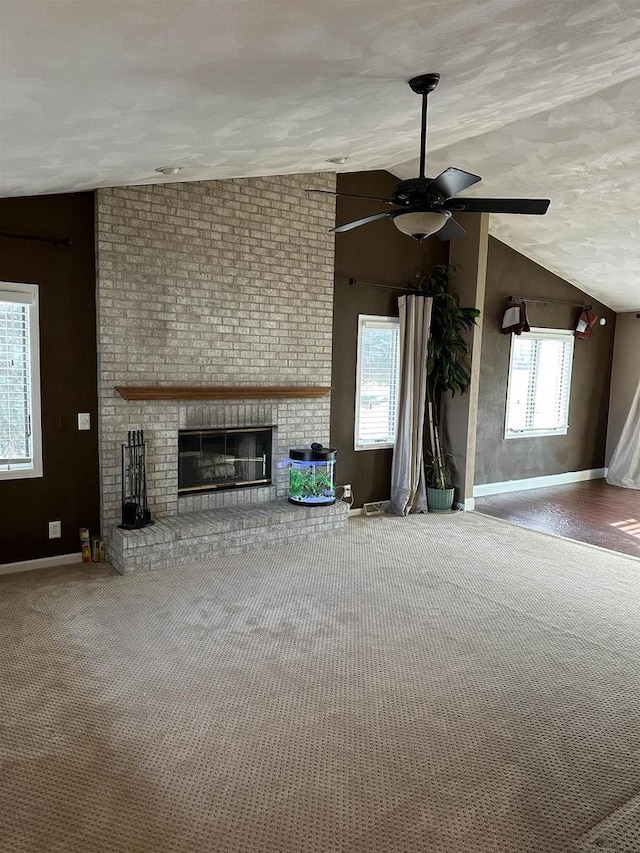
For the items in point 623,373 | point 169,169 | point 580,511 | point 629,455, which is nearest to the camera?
point 169,169

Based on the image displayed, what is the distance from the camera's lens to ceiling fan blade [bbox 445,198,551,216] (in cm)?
318

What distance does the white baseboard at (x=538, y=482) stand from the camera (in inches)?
286

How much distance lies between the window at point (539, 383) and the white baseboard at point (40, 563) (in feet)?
16.6

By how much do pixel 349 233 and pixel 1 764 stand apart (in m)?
4.93

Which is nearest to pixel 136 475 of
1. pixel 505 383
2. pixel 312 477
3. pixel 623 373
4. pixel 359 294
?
pixel 312 477

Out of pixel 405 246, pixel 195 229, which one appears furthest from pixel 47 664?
pixel 405 246

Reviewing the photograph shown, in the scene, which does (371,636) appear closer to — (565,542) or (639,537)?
(565,542)

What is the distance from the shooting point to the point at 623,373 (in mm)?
8414

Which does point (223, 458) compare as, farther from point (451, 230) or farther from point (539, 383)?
point (539, 383)

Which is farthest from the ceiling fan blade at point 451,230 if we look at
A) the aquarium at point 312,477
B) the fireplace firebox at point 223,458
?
the fireplace firebox at point 223,458

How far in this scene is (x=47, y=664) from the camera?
3051 millimetres

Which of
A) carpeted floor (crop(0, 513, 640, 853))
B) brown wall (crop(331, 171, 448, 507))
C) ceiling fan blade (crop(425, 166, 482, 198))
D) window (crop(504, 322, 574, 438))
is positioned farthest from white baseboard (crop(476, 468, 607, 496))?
ceiling fan blade (crop(425, 166, 482, 198))

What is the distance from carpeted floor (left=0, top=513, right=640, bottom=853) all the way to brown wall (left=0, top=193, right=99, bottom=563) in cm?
50

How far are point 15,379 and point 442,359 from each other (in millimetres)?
3963
